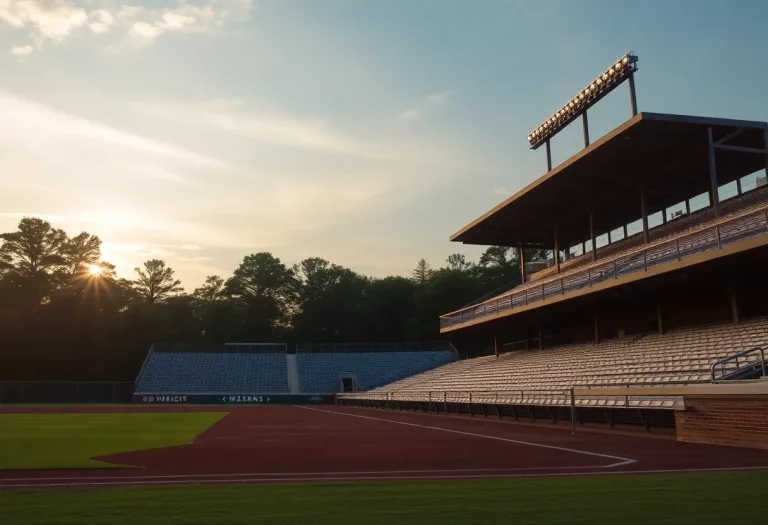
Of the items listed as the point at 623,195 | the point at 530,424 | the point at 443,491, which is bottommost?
the point at 530,424

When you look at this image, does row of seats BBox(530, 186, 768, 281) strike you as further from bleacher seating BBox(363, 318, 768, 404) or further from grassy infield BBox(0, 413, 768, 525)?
grassy infield BBox(0, 413, 768, 525)

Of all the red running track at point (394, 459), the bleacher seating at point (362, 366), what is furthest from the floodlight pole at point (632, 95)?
the bleacher seating at point (362, 366)

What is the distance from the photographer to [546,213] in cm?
3612

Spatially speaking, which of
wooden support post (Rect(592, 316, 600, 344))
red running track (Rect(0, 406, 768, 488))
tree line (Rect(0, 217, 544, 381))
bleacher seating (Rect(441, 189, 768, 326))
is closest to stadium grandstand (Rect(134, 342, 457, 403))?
tree line (Rect(0, 217, 544, 381))

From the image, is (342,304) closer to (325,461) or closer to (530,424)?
(530,424)

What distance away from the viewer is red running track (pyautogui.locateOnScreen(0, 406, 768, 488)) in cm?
956

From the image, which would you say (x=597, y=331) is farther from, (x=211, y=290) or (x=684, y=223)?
(x=211, y=290)

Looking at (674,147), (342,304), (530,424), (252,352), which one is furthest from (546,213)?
(342,304)

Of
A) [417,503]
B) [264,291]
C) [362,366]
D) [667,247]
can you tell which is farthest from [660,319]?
[264,291]

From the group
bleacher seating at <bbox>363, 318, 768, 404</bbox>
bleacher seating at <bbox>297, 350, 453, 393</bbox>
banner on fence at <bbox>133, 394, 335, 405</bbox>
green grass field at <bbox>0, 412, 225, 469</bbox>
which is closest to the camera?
green grass field at <bbox>0, 412, 225, 469</bbox>

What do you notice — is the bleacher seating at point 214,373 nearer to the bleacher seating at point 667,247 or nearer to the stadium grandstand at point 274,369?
the stadium grandstand at point 274,369

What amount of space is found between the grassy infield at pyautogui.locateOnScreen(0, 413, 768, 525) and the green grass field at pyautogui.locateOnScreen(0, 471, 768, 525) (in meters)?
0.01

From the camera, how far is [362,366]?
58719 mm

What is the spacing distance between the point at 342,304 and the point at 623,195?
195 feet
